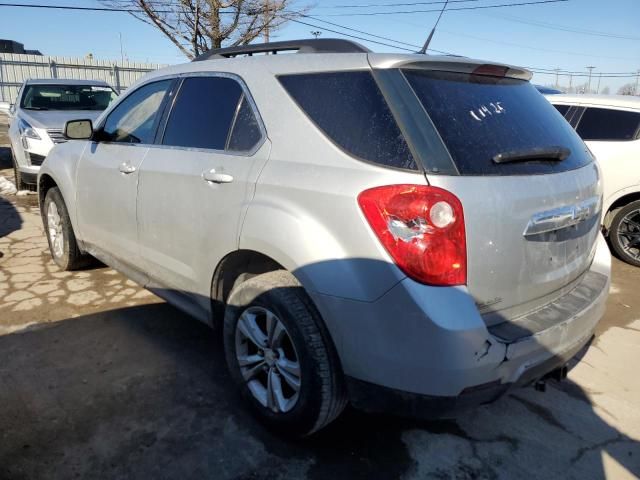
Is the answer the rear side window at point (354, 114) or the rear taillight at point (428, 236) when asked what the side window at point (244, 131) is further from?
the rear taillight at point (428, 236)

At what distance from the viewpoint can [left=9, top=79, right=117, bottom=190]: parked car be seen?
717 centimetres

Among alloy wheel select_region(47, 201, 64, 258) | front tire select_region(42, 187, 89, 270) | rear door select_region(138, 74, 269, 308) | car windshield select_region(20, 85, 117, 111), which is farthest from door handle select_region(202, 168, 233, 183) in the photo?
car windshield select_region(20, 85, 117, 111)

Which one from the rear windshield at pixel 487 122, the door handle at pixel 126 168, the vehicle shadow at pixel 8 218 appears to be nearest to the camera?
the rear windshield at pixel 487 122

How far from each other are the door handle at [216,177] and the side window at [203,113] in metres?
0.16

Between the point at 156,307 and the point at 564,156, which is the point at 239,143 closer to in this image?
the point at 564,156

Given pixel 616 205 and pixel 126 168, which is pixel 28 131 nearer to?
pixel 126 168

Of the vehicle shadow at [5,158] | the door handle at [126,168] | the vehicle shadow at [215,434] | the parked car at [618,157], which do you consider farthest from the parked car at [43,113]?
the parked car at [618,157]

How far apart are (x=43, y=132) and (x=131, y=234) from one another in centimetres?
495

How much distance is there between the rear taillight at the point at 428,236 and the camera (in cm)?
183

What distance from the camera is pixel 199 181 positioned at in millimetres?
2645

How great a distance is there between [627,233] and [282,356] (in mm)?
4803

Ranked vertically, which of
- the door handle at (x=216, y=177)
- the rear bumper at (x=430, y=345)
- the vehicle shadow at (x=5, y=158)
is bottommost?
the vehicle shadow at (x=5, y=158)

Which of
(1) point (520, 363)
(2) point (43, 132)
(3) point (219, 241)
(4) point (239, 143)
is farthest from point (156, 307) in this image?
(2) point (43, 132)

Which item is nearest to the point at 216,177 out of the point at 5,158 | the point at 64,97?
the point at 64,97
